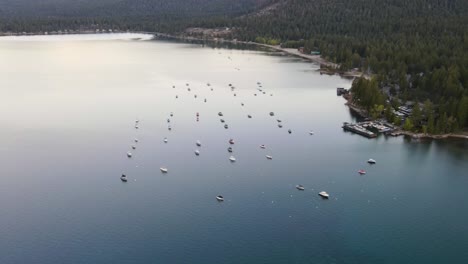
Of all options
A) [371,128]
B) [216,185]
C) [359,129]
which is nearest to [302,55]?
[371,128]

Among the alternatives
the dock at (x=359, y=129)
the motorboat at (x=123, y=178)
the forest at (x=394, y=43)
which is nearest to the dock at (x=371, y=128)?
the dock at (x=359, y=129)

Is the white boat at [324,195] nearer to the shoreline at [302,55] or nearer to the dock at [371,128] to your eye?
the dock at [371,128]

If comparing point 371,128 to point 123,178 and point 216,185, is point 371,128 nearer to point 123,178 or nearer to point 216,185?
point 216,185

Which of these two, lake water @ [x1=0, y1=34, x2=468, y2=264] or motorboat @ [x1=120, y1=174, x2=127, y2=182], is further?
motorboat @ [x1=120, y1=174, x2=127, y2=182]

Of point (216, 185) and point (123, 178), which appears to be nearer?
point (216, 185)

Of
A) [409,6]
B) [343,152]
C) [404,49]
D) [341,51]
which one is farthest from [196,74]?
[409,6]

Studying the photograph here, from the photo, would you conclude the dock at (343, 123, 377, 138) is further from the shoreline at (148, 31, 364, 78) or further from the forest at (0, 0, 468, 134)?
the shoreline at (148, 31, 364, 78)

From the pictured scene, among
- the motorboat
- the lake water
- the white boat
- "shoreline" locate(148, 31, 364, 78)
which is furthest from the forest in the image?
the motorboat

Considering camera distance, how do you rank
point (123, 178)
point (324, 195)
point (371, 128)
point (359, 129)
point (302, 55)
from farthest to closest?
point (302, 55) < point (371, 128) < point (359, 129) < point (123, 178) < point (324, 195)

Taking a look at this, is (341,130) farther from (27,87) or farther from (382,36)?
(382,36)

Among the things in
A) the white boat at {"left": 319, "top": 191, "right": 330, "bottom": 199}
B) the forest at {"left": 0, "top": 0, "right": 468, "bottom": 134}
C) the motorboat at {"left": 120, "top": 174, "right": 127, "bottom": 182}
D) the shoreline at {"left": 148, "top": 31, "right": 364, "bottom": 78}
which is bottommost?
the motorboat at {"left": 120, "top": 174, "right": 127, "bottom": 182}
